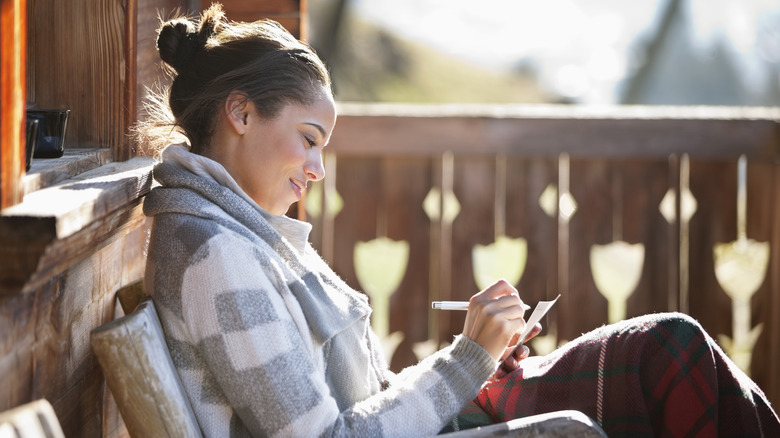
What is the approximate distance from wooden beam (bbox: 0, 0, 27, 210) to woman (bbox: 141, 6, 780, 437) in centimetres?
38

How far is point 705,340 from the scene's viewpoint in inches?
65.3

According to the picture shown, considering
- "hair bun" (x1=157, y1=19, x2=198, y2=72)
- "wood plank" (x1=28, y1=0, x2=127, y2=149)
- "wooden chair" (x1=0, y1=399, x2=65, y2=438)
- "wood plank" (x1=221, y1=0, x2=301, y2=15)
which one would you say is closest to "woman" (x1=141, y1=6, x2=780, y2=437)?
"hair bun" (x1=157, y1=19, x2=198, y2=72)

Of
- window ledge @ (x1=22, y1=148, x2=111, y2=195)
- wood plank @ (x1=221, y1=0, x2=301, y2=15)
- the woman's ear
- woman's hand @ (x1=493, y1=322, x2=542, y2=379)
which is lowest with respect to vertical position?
woman's hand @ (x1=493, y1=322, x2=542, y2=379)

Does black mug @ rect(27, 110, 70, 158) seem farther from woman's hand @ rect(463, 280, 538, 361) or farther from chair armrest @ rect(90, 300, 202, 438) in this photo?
woman's hand @ rect(463, 280, 538, 361)

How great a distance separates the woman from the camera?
4.55ft

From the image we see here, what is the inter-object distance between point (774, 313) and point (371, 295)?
150 cm

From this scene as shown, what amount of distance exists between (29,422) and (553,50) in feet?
32.2

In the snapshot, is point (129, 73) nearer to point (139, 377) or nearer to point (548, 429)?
point (139, 377)

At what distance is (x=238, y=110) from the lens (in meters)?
1.71

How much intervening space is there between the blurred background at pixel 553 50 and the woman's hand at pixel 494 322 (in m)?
7.48

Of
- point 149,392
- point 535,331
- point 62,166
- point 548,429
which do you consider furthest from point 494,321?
point 62,166

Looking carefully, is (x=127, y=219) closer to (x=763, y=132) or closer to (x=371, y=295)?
(x=371, y=295)

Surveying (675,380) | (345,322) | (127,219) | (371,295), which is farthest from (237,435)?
(371,295)

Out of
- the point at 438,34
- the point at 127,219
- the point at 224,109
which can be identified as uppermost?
the point at 438,34
